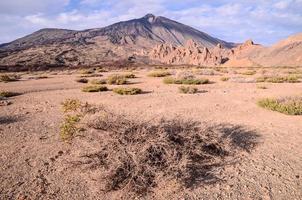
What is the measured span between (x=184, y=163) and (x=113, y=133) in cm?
147

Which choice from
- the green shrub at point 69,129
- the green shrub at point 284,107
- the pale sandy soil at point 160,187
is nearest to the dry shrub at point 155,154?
the pale sandy soil at point 160,187

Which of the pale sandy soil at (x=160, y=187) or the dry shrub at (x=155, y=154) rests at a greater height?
the dry shrub at (x=155, y=154)

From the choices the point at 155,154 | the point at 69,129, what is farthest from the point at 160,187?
the point at 69,129

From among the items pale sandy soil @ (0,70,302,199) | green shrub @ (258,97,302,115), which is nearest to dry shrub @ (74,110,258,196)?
pale sandy soil @ (0,70,302,199)

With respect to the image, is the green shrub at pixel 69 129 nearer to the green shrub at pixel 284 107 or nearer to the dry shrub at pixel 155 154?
the dry shrub at pixel 155 154

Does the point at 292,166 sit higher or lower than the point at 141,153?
lower

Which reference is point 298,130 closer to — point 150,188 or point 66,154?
point 150,188

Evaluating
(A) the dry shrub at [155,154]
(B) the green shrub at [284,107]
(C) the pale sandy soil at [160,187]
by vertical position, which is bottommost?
(B) the green shrub at [284,107]

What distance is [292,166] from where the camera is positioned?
611 centimetres

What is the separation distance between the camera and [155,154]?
5.63 m

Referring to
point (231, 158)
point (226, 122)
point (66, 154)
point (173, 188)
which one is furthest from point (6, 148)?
point (226, 122)

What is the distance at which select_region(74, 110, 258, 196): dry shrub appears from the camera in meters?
5.20

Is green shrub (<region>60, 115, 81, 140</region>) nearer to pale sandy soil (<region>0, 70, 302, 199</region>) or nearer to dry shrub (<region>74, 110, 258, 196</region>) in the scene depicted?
pale sandy soil (<region>0, 70, 302, 199</region>)

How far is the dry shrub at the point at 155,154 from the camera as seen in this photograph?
520cm
